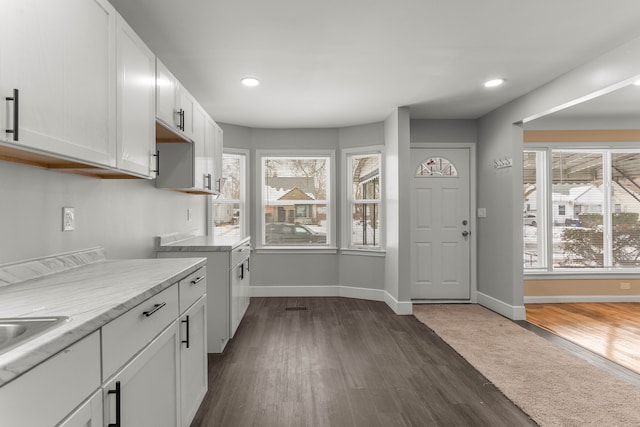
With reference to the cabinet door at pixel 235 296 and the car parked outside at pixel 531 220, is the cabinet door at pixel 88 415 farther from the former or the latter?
the car parked outside at pixel 531 220

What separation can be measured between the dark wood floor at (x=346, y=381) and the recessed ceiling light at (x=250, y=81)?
2444 millimetres

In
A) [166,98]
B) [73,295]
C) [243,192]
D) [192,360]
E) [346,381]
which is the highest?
[166,98]

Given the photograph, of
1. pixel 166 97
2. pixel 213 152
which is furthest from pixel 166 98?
pixel 213 152

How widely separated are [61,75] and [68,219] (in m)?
0.85

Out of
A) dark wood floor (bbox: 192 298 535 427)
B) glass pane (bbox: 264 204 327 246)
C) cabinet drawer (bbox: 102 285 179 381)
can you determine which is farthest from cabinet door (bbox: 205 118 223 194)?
cabinet drawer (bbox: 102 285 179 381)

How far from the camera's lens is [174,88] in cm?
A: 263

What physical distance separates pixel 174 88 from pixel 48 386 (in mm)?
2259

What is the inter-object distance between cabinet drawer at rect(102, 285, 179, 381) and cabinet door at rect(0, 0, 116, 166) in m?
0.64

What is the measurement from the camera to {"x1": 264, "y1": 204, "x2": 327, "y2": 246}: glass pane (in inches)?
209

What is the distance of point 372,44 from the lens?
8.85 ft

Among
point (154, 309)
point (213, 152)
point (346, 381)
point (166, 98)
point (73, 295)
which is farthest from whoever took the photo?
point (213, 152)

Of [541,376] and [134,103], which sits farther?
[541,376]

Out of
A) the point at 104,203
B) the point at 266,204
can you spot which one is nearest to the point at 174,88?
the point at 104,203

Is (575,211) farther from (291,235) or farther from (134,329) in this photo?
(134,329)
